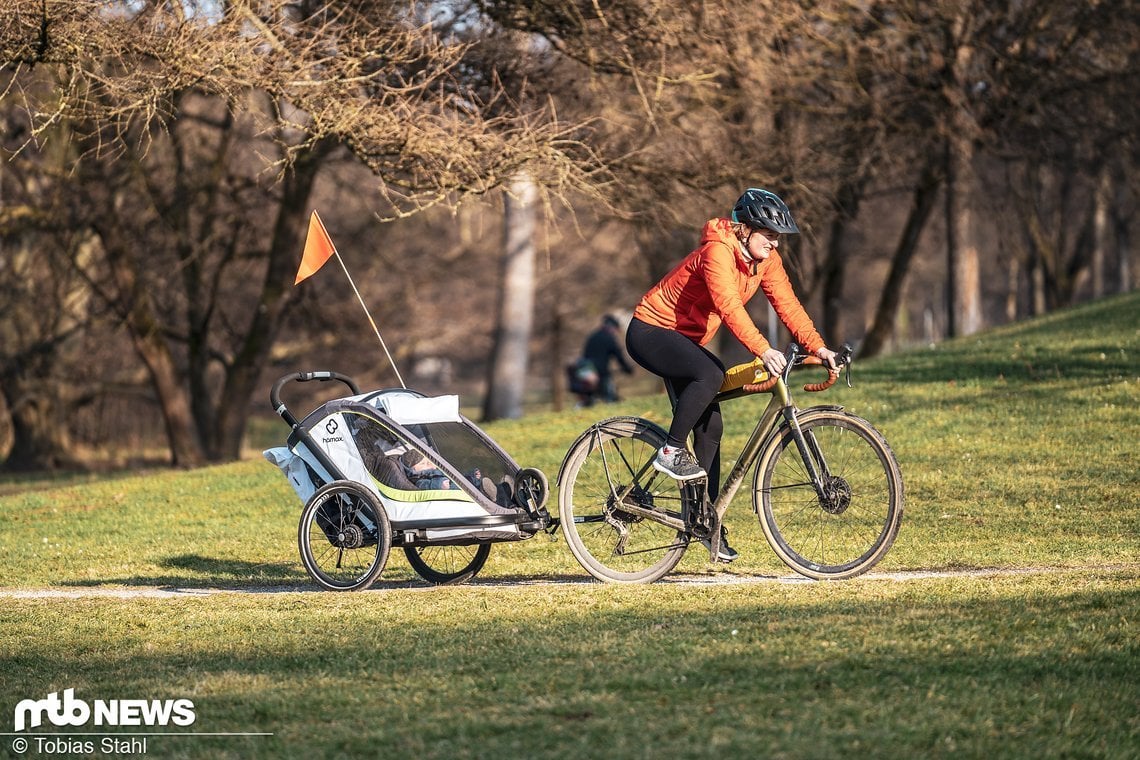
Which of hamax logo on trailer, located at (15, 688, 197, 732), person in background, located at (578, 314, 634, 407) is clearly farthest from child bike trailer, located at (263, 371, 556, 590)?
person in background, located at (578, 314, 634, 407)

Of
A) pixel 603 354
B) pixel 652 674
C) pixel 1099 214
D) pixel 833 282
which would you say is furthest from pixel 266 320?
pixel 1099 214

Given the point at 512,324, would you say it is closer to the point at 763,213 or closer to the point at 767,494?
the point at 767,494

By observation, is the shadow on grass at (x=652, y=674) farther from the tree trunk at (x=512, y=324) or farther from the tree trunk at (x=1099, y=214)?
the tree trunk at (x=1099, y=214)

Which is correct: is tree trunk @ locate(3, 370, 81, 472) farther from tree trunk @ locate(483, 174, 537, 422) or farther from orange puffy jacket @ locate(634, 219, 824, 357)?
orange puffy jacket @ locate(634, 219, 824, 357)

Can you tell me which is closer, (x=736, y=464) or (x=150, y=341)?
(x=736, y=464)

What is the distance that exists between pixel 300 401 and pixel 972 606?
2722 cm

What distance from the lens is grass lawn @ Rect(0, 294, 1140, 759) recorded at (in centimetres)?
480

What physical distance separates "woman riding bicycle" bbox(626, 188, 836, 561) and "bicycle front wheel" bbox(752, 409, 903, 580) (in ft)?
1.04

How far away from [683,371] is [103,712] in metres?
3.18

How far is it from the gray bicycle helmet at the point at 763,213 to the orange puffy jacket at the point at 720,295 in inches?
4.2

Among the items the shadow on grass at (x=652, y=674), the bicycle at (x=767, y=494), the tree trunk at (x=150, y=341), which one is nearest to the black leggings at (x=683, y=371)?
the bicycle at (x=767, y=494)

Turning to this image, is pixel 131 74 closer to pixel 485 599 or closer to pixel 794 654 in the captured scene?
pixel 485 599

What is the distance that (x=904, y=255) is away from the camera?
22859mm

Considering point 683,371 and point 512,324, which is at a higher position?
point 512,324
